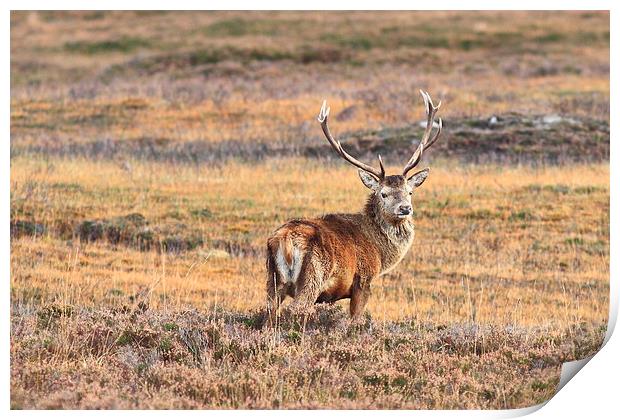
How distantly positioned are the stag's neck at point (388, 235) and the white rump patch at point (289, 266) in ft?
4.33

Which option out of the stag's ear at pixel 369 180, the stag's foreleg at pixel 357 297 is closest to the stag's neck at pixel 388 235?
the stag's ear at pixel 369 180

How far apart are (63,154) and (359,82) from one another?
14.0m

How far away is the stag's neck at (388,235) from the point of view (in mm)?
10672

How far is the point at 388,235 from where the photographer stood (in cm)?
1070

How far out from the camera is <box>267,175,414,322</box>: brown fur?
375 inches

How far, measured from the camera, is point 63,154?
22406mm

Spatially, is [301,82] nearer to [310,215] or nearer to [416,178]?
[310,215]

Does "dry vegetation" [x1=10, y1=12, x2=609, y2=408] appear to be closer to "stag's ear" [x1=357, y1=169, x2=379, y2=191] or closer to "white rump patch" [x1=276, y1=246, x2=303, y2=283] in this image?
"white rump patch" [x1=276, y1=246, x2=303, y2=283]

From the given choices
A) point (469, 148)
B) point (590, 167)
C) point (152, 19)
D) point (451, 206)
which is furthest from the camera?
point (152, 19)

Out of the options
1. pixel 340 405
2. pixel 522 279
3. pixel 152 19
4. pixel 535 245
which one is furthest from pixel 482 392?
pixel 152 19

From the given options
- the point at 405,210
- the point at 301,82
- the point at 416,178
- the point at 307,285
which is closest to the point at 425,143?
the point at 416,178

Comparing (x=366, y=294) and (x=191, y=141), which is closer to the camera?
(x=366, y=294)

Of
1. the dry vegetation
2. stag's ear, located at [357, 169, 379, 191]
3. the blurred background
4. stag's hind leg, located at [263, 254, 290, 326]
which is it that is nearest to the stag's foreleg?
the dry vegetation

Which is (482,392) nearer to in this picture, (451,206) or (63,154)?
(451,206)
